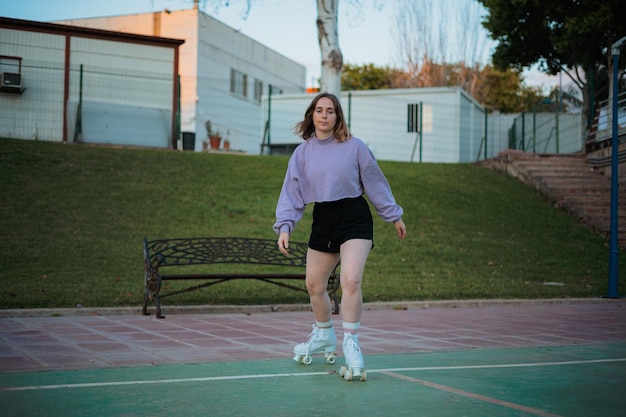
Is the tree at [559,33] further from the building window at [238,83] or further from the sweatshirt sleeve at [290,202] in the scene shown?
the sweatshirt sleeve at [290,202]

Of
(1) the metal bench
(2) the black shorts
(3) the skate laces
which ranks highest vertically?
(2) the black shorts

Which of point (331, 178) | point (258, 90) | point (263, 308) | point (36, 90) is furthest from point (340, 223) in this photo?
point (258, 90)

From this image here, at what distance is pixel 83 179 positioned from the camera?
667 inches

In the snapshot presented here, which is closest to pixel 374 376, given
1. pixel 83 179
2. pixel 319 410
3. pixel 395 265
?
pixel 319 410

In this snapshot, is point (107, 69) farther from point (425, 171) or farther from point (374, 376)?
point (374, 376)

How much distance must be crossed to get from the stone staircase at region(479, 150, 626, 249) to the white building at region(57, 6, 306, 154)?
53.3 feet

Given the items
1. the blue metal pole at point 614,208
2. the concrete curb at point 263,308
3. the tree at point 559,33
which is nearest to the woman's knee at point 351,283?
the concrete curb at point 263,308

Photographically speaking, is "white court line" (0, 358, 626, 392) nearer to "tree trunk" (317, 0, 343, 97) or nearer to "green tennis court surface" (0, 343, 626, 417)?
"green tennis court surface" (0, 343, 626, 417)

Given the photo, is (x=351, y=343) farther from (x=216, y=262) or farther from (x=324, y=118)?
(x=216, y=262)

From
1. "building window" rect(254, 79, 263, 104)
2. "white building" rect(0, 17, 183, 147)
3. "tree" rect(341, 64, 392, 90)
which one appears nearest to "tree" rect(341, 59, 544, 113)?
"tree" rect(341, 64, 392, 90)

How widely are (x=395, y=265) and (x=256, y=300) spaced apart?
13.2 feet

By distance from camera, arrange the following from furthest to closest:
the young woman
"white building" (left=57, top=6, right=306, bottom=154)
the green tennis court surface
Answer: "white building" (left=57, top=6, right=306, bottom=154) < the young woman < the green tennis court surface

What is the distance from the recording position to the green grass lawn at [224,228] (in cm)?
1154

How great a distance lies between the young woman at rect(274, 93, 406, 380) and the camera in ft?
17.1
